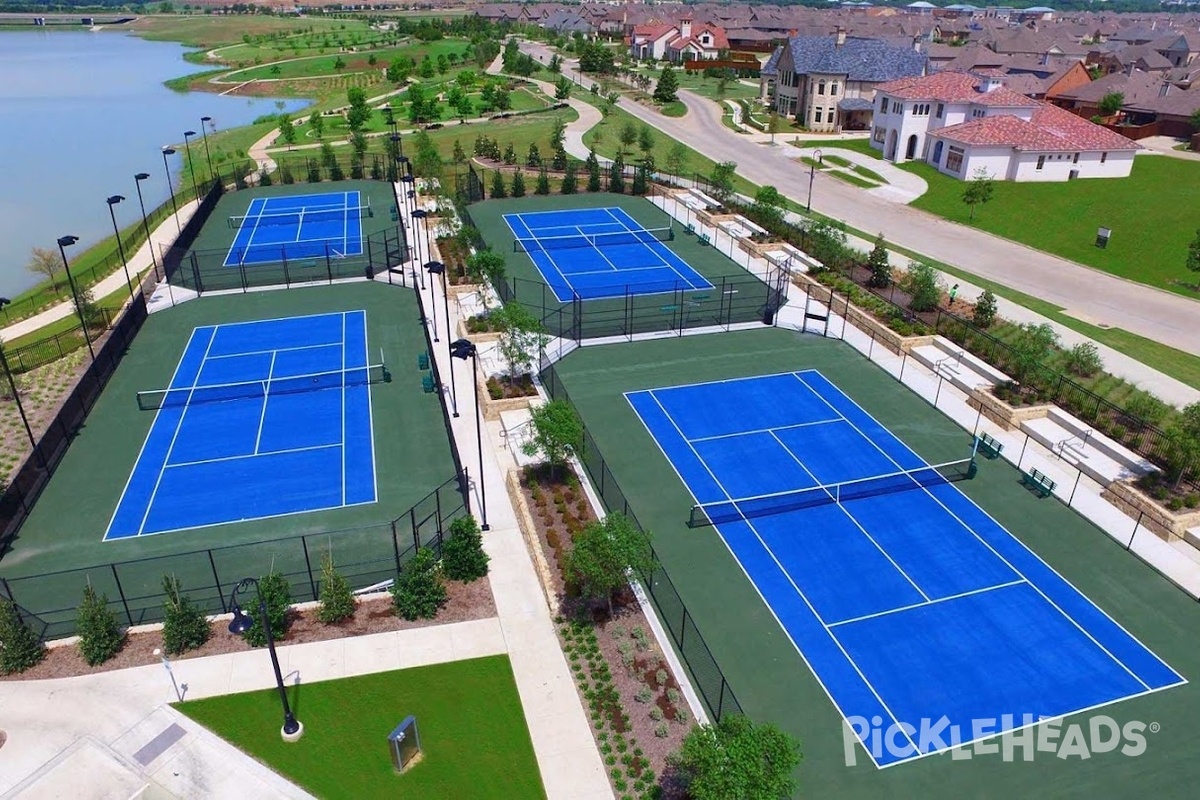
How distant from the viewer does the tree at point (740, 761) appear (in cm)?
1170

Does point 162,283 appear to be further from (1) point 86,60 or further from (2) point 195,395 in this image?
(1) point 86,60

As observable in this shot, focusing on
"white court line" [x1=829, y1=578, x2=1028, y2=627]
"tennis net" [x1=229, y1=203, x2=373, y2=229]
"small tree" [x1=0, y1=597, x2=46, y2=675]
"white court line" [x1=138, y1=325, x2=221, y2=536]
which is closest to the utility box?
"small tree" [x1=0, y1=597, x2=46, y2=675]

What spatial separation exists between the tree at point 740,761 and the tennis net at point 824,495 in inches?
317

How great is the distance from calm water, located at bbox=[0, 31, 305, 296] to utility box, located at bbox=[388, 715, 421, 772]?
3772 cm

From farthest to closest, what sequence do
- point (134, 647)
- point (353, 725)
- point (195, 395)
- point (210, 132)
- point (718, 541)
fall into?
point (210, 132), point (195, 395), point (718, 541), point (134, 647), point (353, 725)

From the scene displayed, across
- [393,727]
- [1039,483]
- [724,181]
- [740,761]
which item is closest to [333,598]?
[393,727]

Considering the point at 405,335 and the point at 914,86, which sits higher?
the point at 914,86

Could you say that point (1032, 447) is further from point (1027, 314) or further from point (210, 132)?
point (210, 132)

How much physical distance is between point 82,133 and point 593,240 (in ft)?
205

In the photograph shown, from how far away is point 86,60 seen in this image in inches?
5231

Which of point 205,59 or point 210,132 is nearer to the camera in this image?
point 210,132

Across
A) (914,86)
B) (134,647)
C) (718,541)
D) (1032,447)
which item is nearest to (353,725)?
(134,647)

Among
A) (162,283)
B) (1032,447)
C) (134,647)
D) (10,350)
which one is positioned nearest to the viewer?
(134,647)

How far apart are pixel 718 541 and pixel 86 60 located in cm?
15665
